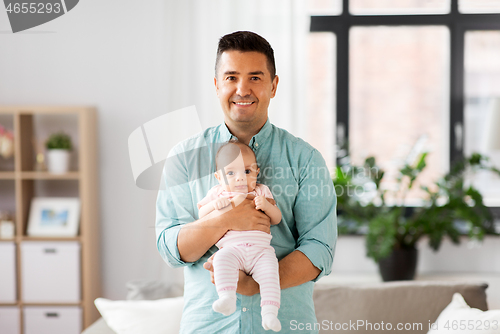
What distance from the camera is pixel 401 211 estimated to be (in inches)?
92.0

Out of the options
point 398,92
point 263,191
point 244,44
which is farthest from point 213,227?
point 398,92

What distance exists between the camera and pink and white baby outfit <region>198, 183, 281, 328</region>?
1053 millimetres

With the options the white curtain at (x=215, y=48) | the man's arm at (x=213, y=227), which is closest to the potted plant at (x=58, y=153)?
the white curtain at (x=215, y=48)

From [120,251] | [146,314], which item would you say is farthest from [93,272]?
[146,314]

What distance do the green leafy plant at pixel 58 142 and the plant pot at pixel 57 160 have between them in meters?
0.02

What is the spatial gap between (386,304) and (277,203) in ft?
2.93

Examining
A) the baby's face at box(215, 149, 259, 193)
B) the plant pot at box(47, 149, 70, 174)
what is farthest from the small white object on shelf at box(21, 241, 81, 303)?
the baby's face at box(215, 149, 259, 193)

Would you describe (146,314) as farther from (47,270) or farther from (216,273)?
(47,270)

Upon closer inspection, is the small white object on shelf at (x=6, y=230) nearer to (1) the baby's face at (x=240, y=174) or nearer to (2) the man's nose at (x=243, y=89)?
(1) the baby's face at (x=240, y=174)

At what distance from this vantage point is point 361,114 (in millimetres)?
2791

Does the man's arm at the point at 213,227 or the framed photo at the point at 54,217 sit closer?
the man's arm at the point at 213,227

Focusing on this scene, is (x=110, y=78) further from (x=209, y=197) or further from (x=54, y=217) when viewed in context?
(x=209, y=197)

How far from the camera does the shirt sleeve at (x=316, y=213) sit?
1104mm

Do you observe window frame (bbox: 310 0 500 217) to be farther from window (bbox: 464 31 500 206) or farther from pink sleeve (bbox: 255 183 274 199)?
pink sleeve (bbox: 255 183 274 199)
